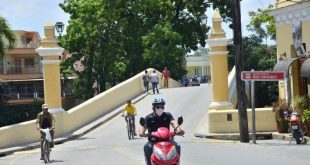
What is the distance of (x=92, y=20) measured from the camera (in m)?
50.4

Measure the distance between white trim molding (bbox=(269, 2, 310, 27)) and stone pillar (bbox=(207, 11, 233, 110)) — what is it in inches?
93.3

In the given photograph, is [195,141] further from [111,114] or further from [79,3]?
[79,3]

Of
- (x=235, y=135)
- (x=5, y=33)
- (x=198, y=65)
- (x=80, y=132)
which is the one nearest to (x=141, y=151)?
(x=235, y=135)

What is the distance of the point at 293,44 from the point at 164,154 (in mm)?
16554

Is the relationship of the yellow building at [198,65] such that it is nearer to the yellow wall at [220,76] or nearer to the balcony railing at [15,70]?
the balcony railing at [15,70]

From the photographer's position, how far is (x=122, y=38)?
168ft

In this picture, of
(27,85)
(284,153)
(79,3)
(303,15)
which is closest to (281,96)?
(303,15)

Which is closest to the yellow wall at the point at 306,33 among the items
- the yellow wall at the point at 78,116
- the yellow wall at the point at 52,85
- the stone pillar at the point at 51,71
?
the stone pillar at the point at 51,71

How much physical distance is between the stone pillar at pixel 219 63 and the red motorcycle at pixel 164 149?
→ 1683 cm

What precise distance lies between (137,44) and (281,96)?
1037 inches

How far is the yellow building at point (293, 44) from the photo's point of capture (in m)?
24.3

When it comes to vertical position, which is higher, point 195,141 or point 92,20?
point 92,20

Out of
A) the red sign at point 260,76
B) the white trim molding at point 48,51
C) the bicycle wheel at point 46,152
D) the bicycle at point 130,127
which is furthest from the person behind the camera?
the white trim molding at point 48,51

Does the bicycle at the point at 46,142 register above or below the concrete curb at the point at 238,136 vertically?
above
